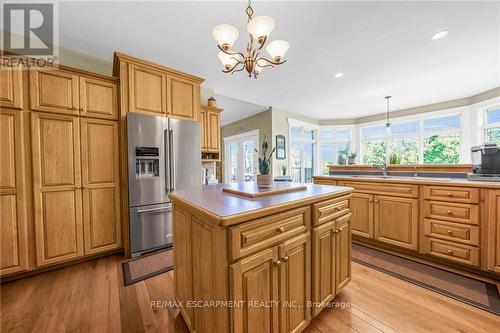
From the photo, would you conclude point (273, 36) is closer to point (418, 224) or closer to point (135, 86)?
point (135, 86)

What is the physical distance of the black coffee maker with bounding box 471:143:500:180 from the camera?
205 cm

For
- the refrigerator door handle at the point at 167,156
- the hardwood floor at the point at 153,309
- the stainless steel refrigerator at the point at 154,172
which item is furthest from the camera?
the refrigerator door handle at the point at 167,156

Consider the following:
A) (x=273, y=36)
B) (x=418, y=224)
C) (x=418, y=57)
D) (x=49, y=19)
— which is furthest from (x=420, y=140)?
(x=49, y=19)

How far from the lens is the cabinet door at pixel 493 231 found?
1.82 m

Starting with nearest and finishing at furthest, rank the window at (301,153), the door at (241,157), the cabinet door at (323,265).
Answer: the cabinet door at (323,265)
the window at (301,153)
the door at (241,157)

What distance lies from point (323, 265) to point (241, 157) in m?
5.68

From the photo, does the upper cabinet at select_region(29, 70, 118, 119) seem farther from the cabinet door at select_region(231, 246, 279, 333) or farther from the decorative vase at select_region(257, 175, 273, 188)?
the cabinet door at select_region(231, 246, 279, 333)

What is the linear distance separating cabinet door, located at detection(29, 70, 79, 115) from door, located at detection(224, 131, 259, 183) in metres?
4.31

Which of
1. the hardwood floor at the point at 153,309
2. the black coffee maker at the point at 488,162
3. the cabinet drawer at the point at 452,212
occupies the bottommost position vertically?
the hardwood floor at the point at 153,309

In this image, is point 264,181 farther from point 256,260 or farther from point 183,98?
point 183,98

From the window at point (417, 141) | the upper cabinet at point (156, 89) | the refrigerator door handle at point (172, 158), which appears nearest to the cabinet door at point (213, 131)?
the upper cabinet at point (156, 89)

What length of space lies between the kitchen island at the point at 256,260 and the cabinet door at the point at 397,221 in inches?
55.8

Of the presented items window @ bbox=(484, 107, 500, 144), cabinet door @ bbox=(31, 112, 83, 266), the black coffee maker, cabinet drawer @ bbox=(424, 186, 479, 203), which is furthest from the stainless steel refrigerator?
window @ bbox=(484, 107, 500, 144)

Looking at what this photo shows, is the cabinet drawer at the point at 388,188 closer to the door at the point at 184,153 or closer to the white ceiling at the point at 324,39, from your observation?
the white ceiling at the point at 324,39
